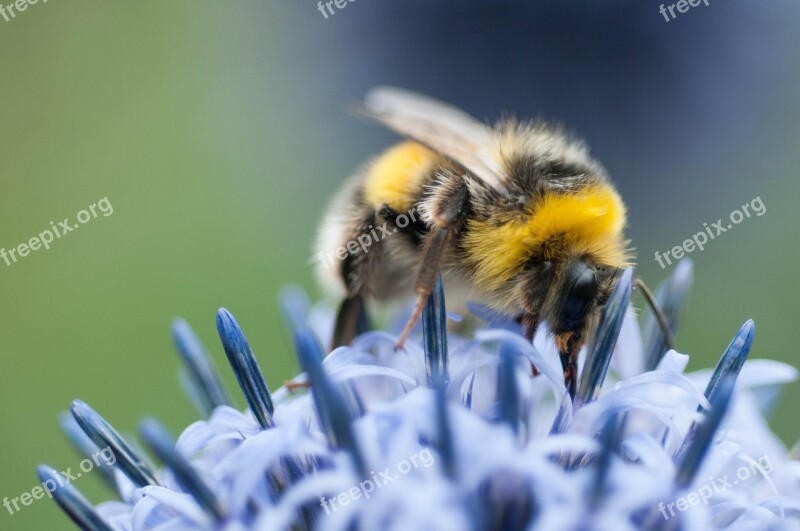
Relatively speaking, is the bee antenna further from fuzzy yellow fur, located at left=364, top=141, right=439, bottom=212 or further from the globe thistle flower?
fuzzy yellow fur, located at left=364, top=141, right=439, bottom=212

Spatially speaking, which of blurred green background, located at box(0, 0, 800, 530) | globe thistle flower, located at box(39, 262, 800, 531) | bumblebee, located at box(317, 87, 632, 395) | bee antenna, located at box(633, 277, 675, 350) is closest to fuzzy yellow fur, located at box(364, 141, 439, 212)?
bumblebee, located at box(317, 87, 632, 395)

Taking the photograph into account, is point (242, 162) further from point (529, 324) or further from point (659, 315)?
point (529, 324)

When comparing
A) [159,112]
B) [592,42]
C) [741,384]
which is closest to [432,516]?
[741,384]

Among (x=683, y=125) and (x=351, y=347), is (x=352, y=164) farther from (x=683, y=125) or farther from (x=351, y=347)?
(x=351, y=347)

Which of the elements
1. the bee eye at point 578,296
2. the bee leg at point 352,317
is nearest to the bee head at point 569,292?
the bee eye at point 578,296

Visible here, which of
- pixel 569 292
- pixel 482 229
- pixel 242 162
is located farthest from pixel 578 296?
pixel 242 162

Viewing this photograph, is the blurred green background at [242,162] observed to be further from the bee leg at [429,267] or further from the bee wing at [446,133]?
the bee leg at [429,267]
